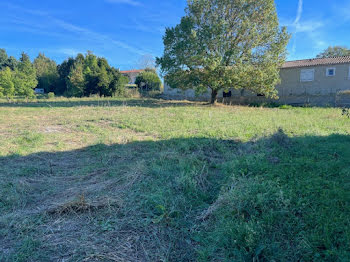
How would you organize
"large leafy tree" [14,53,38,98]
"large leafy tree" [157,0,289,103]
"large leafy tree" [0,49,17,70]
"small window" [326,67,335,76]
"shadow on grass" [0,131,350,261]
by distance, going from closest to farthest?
"shadow on grass" [0,131,350,261] → "large leafy tree" [157,0,289,103] → "small window" [326,67,335,76] → "large leafy tree" [14,53,38,98] → "large leafy tree" [0,49,17,70]

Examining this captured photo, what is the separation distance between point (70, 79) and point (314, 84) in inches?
948

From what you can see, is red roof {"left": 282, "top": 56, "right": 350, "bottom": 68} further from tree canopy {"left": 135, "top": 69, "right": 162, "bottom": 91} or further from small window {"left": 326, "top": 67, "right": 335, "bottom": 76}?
tree canopy {"left": 135, "top": 69, "right": 162, "bottom": 91}

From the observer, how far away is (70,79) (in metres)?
24.7

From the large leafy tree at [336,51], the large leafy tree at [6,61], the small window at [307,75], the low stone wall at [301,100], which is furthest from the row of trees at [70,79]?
the large leafy tree at [336,51]

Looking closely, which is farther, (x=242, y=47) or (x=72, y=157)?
(x=242, y=47)

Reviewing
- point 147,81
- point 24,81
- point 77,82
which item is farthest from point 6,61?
point 24,81

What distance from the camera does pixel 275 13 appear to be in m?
15.5

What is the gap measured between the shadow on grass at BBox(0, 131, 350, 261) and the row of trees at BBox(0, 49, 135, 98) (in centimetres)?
1660

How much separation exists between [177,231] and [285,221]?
1.08 metres

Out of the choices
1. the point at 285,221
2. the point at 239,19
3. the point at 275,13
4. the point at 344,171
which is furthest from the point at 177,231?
the point at 275,13

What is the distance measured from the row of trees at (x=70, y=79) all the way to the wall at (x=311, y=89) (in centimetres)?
1128

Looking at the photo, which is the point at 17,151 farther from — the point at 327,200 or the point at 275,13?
Result: the point at 275,13

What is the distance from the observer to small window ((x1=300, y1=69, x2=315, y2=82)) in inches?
715

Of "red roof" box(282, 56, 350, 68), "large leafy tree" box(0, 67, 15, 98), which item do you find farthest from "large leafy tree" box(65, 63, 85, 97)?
"red roof" box(282, 56, 350, 68)
